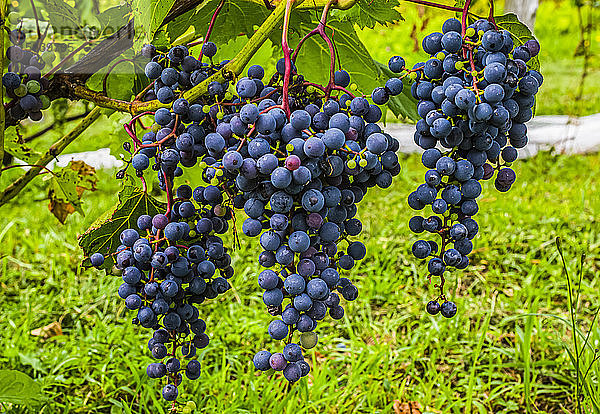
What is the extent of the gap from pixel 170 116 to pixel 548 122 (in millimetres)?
4629

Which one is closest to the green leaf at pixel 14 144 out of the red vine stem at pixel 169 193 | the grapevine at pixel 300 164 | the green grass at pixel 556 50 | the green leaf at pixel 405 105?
the grapevine at pixel 300 164

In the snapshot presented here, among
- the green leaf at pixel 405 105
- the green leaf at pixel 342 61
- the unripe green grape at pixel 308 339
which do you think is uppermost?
the green leaf at pixel 342 61

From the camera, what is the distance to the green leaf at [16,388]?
1.30m

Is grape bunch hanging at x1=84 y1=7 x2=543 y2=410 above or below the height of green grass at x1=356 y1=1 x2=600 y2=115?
above

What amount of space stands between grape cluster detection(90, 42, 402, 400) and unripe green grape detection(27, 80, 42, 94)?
31 cm

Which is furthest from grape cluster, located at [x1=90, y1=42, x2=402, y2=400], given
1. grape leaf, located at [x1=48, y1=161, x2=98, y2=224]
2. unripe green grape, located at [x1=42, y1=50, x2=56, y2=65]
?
grape leaf, located at [x1=48, y1=161, x2=98, y2=224]

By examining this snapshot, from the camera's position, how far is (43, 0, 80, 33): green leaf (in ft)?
4.13

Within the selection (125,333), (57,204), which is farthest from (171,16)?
(125,333)

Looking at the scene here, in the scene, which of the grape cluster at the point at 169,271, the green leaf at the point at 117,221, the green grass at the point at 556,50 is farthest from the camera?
the green grass at the point at 556,50

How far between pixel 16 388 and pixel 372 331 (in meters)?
1.24

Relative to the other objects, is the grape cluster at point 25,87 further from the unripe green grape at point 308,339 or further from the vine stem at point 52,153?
the unripe green grape at point 308,339

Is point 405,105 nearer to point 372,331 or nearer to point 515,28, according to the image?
point 515,28

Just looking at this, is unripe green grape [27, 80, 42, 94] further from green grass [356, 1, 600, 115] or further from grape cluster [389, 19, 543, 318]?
green grass [356, 1, 600, 115]

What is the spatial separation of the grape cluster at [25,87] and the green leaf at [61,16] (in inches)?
6.1
